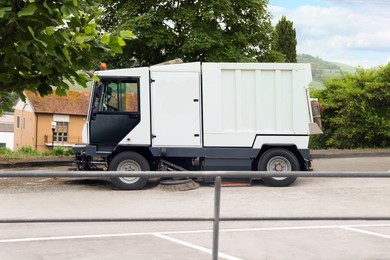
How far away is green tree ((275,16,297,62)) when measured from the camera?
40.0 m

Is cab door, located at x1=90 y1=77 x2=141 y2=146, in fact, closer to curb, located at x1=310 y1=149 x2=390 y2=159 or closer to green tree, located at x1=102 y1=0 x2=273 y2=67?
curb, located at x1=310 y1=149 x2=390 y2=159

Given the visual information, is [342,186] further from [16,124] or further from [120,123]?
[16,124]

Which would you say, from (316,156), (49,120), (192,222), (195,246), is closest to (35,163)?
(316,156)

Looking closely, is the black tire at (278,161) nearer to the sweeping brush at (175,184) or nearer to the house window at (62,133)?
the sweeping brush at (175,184)

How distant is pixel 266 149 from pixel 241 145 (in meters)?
0.70

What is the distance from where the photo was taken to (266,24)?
82.6 ft

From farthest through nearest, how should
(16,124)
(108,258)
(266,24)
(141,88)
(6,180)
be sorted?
1. (16,124)
2. (266,24)
3. (141,88)
4. (108,258)
5. (6,180)

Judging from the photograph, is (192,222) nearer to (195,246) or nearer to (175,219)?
(175,219)

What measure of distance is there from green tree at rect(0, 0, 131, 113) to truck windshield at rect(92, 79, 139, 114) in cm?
772

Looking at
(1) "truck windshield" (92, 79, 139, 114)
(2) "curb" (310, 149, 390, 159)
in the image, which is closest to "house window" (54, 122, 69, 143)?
(2) "curb" (310, 149, 390, 159)

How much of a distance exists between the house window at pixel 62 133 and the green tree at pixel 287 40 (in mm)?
43908

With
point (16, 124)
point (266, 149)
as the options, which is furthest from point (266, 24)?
point (16, 124)

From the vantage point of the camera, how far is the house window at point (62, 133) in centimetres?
7645

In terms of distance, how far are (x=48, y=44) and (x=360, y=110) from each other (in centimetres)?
1872
